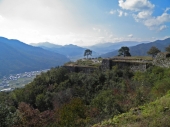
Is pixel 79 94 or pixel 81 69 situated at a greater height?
pixel 81 69

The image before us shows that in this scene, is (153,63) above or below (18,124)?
above

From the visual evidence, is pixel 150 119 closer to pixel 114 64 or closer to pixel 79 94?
pixel 79 94

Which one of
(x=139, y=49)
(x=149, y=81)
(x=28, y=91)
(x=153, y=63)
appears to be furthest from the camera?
(x=139, y=49)

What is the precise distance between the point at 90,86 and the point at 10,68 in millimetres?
138734

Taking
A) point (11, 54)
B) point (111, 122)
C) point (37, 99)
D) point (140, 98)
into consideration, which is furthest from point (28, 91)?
point (11, 54)

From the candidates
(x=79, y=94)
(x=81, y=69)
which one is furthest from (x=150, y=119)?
(x=81, y=69)

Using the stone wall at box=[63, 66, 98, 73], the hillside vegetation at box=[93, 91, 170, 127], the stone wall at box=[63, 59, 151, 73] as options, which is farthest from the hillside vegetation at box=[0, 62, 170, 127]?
the hillside vegetation at box=[93, 91, 170, 127]

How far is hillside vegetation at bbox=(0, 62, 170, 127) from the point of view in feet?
41.1

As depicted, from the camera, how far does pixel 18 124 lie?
36.1 ft

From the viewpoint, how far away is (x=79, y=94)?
24.1m

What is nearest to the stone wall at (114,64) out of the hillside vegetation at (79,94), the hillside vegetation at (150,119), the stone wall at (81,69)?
the stone wall at (81,69)

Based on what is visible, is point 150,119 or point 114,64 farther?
point 114,64

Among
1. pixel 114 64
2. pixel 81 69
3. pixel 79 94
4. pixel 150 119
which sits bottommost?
pixel 79 94

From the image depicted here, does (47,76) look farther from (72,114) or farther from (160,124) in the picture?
(160,124)
